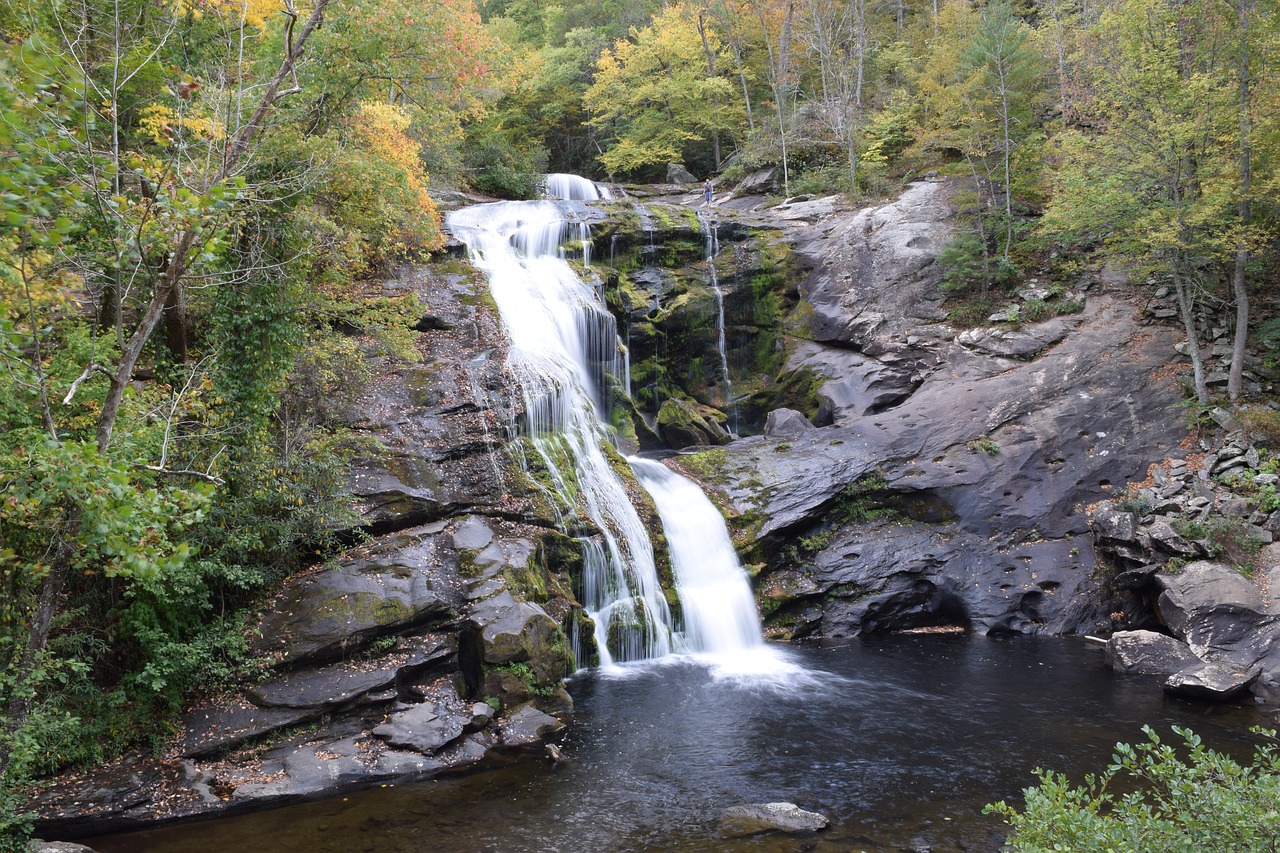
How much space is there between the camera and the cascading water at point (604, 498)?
13398 mm

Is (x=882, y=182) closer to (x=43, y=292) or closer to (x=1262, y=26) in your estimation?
(x=1262, y=26)

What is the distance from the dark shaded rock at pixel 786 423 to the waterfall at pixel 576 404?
4185 mm

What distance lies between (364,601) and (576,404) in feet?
21.6

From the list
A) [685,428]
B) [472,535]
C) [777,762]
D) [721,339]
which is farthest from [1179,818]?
[721,339]

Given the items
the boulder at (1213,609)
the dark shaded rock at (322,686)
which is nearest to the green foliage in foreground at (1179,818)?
the dark shaded rock at (322,686)

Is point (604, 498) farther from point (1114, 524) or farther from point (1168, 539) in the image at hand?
point (1168, 539)

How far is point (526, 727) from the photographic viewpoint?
9.81 m

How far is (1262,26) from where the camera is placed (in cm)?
1448

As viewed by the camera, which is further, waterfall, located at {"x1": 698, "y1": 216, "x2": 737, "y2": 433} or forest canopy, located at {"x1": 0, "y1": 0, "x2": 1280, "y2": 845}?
waterfall, located at {"x1": 698, "y1": 216, "x2": 737, "y2": 433}

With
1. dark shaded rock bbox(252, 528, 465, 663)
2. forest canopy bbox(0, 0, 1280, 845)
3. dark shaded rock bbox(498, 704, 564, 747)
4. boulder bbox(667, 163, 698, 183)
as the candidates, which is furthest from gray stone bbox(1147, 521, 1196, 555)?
boulder bbox(667, 163, 698, 183)

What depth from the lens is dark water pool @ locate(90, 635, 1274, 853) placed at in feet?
24.4

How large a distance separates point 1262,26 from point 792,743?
54.2 feet

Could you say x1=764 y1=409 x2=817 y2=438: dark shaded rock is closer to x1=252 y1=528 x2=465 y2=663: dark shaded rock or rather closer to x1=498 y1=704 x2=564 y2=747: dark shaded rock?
x1=252 y1=528 x2=465 y2=663: dark shaded rock

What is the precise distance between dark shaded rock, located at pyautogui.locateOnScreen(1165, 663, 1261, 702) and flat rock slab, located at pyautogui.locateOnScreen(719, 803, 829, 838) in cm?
699
